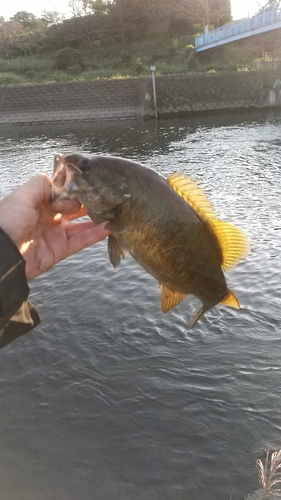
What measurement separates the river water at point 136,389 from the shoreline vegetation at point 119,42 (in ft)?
165

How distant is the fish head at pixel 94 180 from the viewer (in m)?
3.05

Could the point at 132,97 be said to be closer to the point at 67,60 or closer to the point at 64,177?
the point at 67,60

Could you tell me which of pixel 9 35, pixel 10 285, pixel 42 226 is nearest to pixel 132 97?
pixel 9 35

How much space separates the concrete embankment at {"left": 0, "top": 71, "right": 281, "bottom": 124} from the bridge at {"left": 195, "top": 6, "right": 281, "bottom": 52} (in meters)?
5.24

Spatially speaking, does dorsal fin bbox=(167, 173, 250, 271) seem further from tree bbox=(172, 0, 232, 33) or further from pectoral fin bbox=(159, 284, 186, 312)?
tree bbox=(172, 0, 232, 33)

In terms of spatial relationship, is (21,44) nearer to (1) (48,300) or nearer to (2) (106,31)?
(2) (106,31)

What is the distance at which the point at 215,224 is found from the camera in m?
3.22

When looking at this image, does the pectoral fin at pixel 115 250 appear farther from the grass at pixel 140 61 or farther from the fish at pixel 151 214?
the grass at pixel 140 61

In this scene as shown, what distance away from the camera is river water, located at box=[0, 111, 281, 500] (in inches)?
210

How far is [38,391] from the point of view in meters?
6.87

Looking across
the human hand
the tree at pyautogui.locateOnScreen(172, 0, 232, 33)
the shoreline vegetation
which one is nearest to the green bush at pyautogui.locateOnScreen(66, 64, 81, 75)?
the shoreline vegetation

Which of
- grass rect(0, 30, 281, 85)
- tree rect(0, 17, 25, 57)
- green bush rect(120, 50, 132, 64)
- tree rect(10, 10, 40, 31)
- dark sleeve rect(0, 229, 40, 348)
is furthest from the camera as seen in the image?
tree rect(10, 10, 40, 31)

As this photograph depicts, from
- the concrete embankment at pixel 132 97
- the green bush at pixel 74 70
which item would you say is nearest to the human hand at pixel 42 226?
the concrete embankment at pixel 132 97

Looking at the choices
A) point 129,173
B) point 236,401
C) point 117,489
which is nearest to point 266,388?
point 236,401
